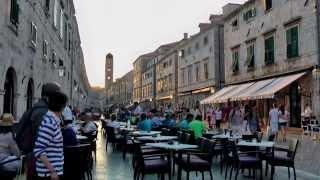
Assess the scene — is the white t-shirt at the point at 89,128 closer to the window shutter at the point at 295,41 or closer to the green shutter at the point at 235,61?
the window shutter at the point at 295,41

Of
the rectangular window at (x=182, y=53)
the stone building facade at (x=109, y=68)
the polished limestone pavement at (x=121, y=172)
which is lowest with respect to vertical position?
the polished limestone pavement at (x=121, y=172)

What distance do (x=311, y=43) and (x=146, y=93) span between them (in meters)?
57.1

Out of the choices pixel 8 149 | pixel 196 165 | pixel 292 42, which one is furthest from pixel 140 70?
pixel 8 149

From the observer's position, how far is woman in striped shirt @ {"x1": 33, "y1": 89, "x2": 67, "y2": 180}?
14.8 feet

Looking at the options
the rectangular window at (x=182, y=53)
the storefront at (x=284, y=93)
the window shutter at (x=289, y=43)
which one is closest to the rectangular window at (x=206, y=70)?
the rectangular window at (x=182, y=53)

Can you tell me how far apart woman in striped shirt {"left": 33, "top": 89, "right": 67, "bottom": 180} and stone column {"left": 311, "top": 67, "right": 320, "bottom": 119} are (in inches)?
752

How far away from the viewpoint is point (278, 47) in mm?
26031

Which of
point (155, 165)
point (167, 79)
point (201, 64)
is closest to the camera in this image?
point (155, 165)

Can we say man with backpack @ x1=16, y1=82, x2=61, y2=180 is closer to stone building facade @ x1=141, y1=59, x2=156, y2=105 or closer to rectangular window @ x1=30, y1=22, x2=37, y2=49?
rectangular window @ x1=30, y1=22, x2=37, y2=49

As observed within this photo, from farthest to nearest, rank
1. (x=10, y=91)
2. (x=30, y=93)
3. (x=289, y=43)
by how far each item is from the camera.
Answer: (x=289, y=43) < (x=30, y=93) < (x=10, y=91)

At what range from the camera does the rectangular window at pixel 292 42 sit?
23844 mm

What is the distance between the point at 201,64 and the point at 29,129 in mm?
37495

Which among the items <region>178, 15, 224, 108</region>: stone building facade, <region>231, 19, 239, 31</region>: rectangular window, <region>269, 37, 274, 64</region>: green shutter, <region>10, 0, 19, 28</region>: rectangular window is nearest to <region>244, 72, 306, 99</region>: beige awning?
<region>269, 37, 274, 64</region>: green shutter

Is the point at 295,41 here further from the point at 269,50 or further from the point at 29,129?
the point at 29,129
